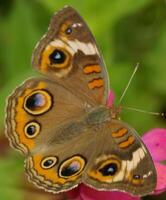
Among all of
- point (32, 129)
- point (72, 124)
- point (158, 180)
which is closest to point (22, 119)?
point (32, 129)

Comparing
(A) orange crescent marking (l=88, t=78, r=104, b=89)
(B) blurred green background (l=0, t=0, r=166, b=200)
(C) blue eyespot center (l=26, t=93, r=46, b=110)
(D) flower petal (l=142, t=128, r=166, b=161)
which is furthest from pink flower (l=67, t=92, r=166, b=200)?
(B) blurred green background (l=0, t=0, r=166, b=200)

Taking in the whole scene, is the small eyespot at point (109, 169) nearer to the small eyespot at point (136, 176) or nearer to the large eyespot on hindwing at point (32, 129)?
the small eyespot at point (136, 176)

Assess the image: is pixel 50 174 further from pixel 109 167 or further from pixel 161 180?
pixel 161 180

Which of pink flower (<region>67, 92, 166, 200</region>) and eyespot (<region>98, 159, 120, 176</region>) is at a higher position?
eyespot (<region>98, 159, 120, 176</region>)

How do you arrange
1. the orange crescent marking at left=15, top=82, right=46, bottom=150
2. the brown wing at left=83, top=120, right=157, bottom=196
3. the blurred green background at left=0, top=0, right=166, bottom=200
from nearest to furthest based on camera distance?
1. the brown wing at left=83, top=120, right=157, bottom=196
2. the orange crescent marking at left=15, top=82, right=46, bottom=150
3. the blurred green background at left=0, top=0, right=166, bottom=200

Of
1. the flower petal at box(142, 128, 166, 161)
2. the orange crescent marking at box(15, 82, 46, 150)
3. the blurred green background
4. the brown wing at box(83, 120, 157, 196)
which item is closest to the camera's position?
the brown wing at box(83, 120, 157, 196)

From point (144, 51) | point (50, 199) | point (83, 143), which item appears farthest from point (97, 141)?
point (144, 51)

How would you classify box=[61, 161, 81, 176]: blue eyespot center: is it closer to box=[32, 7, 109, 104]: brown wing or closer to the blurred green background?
box=[32, 7, 109, 104]: brown wing
